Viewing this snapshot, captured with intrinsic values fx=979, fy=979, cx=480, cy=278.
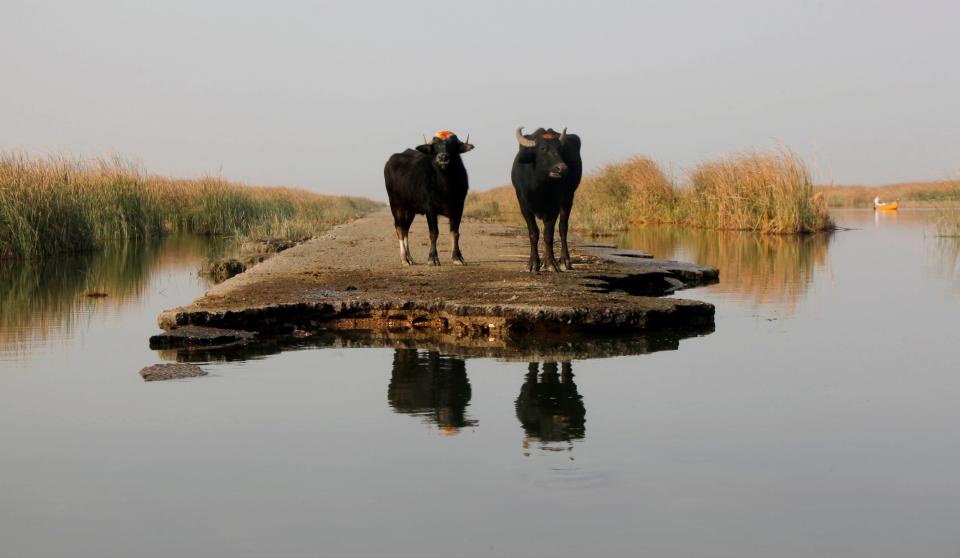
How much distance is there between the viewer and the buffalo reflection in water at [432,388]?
15.7ft

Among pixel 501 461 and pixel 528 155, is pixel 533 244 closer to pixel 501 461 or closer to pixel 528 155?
pixel 528 155

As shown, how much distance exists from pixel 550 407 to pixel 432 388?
78 cm

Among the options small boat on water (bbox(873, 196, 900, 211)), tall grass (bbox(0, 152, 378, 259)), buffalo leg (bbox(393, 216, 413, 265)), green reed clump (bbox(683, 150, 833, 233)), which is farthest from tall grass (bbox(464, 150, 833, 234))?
small boat on water (bbox(873, 196, 900, 211))

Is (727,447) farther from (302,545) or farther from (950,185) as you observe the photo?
(950,185)

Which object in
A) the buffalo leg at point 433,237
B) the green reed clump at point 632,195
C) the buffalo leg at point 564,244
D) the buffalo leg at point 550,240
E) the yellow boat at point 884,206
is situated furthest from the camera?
the yellow boat at point 884,206

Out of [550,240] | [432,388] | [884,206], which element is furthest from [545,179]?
[884,206]

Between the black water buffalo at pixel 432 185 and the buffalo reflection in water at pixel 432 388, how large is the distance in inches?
174


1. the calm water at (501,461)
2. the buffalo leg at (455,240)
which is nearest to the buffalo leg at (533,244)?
the buffalo leg at (455,240)

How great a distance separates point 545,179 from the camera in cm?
977

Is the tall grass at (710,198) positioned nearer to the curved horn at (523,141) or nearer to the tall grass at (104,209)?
the tall grass at (104,209)

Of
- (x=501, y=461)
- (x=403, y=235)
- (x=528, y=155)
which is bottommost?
Answer: (x=501, y=461)

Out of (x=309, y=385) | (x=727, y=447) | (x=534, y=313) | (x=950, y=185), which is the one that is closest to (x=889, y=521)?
(x=727, y=447)

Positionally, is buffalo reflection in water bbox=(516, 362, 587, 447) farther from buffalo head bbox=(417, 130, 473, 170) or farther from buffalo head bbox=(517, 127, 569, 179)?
buffalo head bbox=(417, 130, 473, 170)

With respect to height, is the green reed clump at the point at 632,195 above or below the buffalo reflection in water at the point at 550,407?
above
